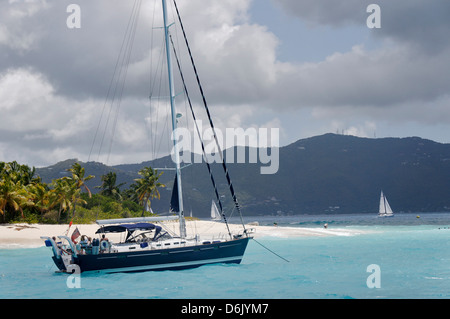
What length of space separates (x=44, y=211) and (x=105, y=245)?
41581 millimetres

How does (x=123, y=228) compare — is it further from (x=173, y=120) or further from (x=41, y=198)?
(x=41, y=198)

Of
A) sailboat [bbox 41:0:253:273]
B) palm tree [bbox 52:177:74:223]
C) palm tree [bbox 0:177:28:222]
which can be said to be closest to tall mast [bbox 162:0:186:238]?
sailboat [bbox 41:0:253:273]

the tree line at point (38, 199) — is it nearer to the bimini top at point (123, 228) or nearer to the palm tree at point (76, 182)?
the palm tree at point (76, 182)

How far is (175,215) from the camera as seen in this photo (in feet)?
103

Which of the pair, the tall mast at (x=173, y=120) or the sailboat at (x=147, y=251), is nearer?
the sailboat at (x=147, y=251)

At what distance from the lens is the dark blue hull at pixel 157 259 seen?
27.7 m

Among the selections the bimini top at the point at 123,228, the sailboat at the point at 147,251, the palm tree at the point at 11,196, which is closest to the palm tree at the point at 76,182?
the palm tree at the point at 11,196

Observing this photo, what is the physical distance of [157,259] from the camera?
28.3 m

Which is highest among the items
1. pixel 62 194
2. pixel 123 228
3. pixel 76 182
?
pixel 76 182

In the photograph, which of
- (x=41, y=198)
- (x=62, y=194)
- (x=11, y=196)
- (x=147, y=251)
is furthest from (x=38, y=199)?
(x=147, y=251)

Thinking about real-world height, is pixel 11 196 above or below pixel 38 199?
above

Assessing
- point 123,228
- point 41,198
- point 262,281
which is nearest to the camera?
point 262,281
